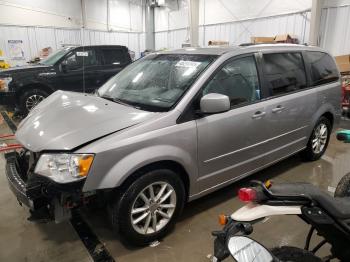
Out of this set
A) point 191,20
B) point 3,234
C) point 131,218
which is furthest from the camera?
point 191,20

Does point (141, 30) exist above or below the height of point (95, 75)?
above

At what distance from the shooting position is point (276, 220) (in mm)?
2676

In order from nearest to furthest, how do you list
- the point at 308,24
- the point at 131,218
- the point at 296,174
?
the point at 131,218 < the point at 296,174 < the point at 308,24

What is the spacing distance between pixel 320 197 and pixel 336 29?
29.8ft

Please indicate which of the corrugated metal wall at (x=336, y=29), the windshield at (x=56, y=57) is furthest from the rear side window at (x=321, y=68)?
the corrugated metal wall at (x=336, y=29)

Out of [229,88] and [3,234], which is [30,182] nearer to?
[3,234]

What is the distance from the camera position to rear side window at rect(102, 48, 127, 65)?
23.6 ft

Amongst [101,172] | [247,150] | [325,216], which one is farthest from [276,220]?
[101,172]

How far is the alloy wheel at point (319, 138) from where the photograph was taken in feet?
12.7

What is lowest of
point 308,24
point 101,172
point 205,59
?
point 101,172

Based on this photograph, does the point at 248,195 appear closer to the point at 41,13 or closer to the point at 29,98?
the point at 29,98

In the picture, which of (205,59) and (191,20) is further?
(191,20)

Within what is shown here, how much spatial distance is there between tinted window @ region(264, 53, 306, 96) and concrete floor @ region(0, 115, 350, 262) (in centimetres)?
123

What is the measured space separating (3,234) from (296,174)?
10.7ft
